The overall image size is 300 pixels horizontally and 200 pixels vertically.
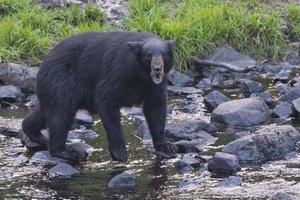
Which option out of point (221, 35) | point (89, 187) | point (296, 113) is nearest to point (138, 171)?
point (89, 187)

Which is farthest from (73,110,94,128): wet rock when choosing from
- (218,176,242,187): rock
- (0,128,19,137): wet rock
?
(218,176,242,187): rock

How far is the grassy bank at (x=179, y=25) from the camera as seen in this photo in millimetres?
12984

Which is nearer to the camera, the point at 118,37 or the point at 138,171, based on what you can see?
the point at 138,171

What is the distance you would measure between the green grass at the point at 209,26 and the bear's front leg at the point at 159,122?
13.5 ft

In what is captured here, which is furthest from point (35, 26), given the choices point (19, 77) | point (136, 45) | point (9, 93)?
point (136, 45)

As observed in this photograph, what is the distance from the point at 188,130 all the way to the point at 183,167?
118 centimetres

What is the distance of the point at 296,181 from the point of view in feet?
25.6

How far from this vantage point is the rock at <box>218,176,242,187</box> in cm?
773

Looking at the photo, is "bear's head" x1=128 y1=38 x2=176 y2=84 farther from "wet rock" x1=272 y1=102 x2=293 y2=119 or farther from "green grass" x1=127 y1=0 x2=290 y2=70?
"green grass" x1=127 y1=0 x2=290 y2=70

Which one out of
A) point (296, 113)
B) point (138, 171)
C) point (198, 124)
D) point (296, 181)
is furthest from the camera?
point (296, 113)

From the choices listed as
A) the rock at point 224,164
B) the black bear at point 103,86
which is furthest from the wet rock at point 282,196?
the black bear at point 103,86

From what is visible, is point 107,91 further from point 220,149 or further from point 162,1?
point 162,1

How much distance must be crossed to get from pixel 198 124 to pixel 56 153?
66.3 inches

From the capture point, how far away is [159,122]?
29.2ft
